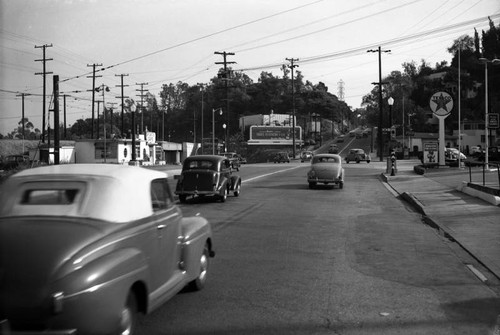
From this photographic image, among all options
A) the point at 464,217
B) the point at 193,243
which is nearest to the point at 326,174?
the point at 464,217

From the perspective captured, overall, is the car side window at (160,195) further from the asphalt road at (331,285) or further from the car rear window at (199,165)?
the car rear window at (199,165)

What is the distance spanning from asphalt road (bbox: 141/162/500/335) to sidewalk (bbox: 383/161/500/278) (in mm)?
429

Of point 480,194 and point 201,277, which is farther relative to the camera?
point 480,194

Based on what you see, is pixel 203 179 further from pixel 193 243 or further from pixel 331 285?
pixel 193 243

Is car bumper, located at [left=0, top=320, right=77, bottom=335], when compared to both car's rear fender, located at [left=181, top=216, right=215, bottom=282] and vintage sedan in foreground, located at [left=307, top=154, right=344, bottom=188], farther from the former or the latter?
vintage sedan in foreground, located at [left=307, top=154, right=344, bottom=188]

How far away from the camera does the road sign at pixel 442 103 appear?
30.0 meters

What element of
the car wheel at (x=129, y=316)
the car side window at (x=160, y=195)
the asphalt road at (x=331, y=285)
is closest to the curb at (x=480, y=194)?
the asphalt road at (x=331, y=285)

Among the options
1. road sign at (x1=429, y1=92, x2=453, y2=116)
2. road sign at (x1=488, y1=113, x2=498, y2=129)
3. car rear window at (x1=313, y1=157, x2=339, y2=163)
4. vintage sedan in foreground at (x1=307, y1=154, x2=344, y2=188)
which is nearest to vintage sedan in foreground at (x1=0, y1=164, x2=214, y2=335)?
vintage sedan in foreground at (x1=307, y1=154, x2=344, y2=188)

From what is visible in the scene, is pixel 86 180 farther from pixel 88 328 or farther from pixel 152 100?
pixel 152 100

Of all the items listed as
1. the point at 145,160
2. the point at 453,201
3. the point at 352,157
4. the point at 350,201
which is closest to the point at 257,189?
the point at 350,201

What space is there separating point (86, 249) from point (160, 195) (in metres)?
1.71

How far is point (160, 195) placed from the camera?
19.5 ft

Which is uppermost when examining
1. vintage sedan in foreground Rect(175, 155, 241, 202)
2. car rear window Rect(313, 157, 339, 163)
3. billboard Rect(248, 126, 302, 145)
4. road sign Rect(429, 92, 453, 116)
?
billboard Rect(248, 126, 302, 145)

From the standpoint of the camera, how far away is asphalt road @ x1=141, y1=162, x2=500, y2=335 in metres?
5.53
